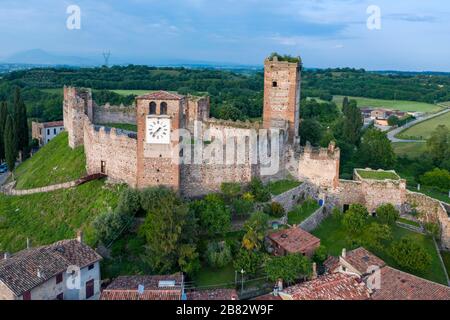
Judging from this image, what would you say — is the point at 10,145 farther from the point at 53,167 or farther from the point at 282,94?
the point at 282,94

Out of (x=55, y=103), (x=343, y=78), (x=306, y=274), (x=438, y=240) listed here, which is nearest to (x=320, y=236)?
(x=306, y=274)

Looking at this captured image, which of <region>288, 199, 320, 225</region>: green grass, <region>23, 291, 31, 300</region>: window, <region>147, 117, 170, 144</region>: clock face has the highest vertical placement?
<region>147, 117, 170, 144</region>: clock face

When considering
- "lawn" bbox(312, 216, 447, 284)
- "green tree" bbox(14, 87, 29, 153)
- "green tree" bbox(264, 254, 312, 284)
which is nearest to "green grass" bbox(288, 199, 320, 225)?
"lawn" bbox(312, 216, 447, 284)

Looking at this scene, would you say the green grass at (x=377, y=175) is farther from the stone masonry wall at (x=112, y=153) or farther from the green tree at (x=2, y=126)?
the green tree at (x=2, y=126)

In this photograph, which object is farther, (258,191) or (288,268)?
(258,191)

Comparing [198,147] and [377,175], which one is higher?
[198,147]

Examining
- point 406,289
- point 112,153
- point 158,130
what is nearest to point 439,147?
point 406,289

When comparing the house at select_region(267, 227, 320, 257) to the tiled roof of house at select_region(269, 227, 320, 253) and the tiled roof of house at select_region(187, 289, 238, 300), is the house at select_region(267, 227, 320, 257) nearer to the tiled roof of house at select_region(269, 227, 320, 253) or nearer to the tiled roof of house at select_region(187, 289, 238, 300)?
the tiled roof of house at select_region(269, 227, 320, 253)
